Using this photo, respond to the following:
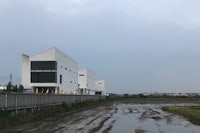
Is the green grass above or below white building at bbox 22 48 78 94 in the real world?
below

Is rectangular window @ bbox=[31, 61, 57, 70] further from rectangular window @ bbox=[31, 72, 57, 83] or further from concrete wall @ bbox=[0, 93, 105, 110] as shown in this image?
concrete wall @ bbox=[0, 93, 105, 110]

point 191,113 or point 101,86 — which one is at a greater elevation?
point 101,86

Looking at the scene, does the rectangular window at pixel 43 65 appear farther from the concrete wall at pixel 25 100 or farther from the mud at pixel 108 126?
the mud at pixel 108 126

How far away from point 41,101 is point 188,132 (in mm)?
21143

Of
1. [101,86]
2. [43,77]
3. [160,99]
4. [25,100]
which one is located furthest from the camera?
[101,86]

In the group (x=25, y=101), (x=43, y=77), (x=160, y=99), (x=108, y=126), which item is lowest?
(x=108, y=126)

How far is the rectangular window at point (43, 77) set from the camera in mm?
84500

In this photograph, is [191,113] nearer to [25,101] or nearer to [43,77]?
[25,101]

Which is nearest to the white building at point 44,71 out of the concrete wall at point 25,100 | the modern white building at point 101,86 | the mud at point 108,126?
the concrete wall at point 25,100

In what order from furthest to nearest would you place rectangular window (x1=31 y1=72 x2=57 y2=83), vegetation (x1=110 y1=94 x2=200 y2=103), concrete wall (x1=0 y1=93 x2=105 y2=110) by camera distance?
vegetation (x1=110 y1=94 x2=200 y2=103), rectangular window (x1=31 y1=72 x2=57 y2=83), concrete wall (x1=0 y1=93 x2=105 y2=110)

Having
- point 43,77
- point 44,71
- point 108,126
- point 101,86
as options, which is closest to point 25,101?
point 108,126

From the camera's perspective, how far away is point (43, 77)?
3361 inches

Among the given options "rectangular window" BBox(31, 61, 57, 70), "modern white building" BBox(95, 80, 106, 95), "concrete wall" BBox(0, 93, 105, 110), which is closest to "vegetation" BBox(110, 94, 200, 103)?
"modern white building" BBox(95, 80, 106, 95)

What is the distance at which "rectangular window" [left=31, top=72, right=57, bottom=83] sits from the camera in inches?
3327
